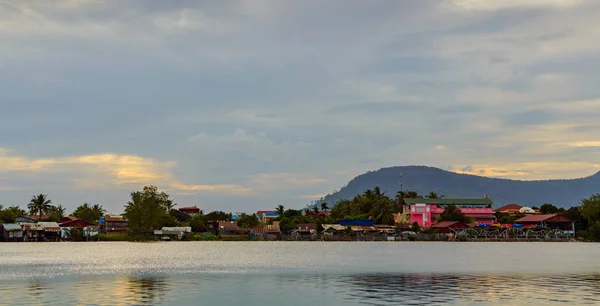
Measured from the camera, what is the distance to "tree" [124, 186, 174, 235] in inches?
6363

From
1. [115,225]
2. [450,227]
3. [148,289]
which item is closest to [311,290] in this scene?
[148,289]

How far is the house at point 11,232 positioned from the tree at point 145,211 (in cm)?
2675

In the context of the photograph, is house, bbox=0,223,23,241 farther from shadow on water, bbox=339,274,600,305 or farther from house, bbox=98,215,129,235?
shadow on water, bbox=339,274,600,305

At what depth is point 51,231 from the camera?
176m

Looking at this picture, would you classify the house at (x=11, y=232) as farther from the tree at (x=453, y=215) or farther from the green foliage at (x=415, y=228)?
the tree at (x=453, y=215)

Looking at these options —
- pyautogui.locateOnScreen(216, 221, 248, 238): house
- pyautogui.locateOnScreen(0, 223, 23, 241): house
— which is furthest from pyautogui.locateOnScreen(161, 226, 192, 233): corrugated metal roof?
pyautogui.locateOnScreen(0, 223, 23, 241): house

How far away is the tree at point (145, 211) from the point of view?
161625mm

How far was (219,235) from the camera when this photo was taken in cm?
19212

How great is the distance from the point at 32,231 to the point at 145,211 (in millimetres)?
32704

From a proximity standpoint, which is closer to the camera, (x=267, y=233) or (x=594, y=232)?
(x=594, y=232)

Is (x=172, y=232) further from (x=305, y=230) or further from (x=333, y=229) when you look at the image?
(x=333, y=229)

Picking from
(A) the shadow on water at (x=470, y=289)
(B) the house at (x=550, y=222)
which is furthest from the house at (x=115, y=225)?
(A) the shadow on water at (x=470, y=289)

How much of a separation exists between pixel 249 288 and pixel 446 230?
491 ft

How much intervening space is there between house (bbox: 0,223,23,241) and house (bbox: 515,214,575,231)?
136480 mm
